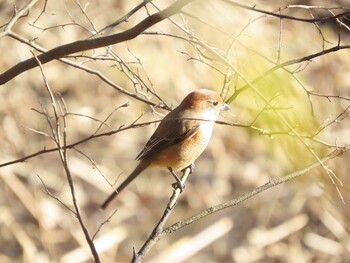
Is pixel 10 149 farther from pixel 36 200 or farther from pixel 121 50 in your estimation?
pixel 121 50

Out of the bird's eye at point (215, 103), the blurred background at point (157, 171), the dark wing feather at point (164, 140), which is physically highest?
the blurred background at point (157, 171)

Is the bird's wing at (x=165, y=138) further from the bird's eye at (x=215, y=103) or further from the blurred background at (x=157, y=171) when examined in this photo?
the blurred background at (x=157, y=171)

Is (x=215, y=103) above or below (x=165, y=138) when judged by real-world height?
below

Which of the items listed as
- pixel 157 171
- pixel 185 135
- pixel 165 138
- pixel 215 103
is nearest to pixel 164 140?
pixel 165 138

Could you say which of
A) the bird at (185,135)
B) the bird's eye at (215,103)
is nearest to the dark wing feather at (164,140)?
the bird at (185,135)

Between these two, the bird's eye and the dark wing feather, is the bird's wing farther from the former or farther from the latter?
the bird's eye

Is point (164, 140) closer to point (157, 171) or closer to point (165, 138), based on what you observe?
point (165, 138)

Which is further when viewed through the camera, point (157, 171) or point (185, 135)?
point (157, 171)

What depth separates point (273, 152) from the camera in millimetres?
8641

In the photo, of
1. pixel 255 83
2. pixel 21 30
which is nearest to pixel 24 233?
pixel 21 30

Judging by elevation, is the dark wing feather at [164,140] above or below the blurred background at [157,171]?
below

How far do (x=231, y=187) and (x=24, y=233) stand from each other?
246cm

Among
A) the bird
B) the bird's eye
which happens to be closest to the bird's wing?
the bird

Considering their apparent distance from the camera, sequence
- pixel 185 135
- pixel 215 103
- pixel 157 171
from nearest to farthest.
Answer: pixel 215 103 < pixel 185 135 < pixel 157 171
